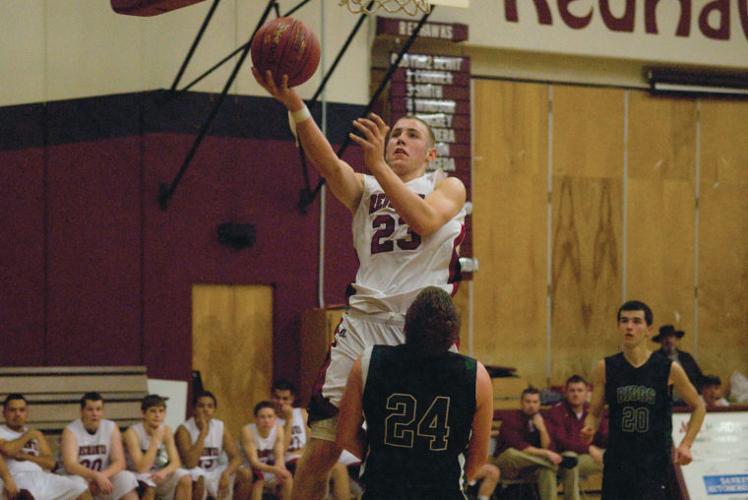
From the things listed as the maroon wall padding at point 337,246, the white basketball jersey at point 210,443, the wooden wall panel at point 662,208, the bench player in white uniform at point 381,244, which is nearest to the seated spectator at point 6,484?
the white basketball jersey at point 210,443

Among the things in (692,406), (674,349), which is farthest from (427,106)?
(692,406)

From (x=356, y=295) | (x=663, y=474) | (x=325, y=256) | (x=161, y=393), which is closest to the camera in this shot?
(x=356, y=295)

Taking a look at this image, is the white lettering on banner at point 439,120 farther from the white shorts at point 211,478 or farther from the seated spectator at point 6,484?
the seated spectator at point 6,484

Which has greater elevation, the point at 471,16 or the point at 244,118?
the point at 471,16

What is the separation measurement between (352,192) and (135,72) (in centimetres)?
698

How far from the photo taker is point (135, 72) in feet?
37.0

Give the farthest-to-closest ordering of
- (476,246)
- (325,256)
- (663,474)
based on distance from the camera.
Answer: (476,246) < (325,256) < (663,474)

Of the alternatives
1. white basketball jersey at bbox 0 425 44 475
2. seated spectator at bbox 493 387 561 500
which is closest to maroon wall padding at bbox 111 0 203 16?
white basketball jersey at bbox 0 425 44 475

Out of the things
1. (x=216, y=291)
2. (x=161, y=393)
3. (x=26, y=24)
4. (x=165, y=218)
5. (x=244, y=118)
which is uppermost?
(x=26, y=24)

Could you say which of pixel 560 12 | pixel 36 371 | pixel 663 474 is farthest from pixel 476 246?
pixel 663 474

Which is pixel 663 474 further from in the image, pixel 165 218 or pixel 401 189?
pixel 165 218

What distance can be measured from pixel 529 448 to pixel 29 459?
14.7ft

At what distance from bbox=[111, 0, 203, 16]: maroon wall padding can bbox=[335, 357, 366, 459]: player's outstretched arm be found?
409 cm

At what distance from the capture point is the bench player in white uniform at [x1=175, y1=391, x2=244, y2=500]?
9602mm
